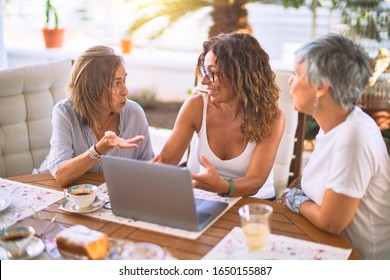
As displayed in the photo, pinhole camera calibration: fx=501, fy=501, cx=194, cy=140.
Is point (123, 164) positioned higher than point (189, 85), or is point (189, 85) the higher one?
point (123, 164)

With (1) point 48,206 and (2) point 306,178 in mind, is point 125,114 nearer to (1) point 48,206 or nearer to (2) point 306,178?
(1) point 48,206

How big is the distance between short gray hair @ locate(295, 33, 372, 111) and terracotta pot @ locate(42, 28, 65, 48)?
3.15 meters

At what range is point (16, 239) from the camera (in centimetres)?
134

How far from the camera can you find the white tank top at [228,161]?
6.35 feet

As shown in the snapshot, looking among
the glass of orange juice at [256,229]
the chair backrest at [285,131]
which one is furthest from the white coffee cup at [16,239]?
the chair backrest at [285,131]

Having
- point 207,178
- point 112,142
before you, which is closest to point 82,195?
point 112,142

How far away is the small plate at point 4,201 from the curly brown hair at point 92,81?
479mm

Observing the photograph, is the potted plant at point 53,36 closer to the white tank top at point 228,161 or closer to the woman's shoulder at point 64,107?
the woman's shoulder at point 64,107

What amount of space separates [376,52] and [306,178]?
2004 mm

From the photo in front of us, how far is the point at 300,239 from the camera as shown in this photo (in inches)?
55.8

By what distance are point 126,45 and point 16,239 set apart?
3366 mm

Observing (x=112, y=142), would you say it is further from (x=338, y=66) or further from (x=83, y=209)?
(x=338, y=66)
